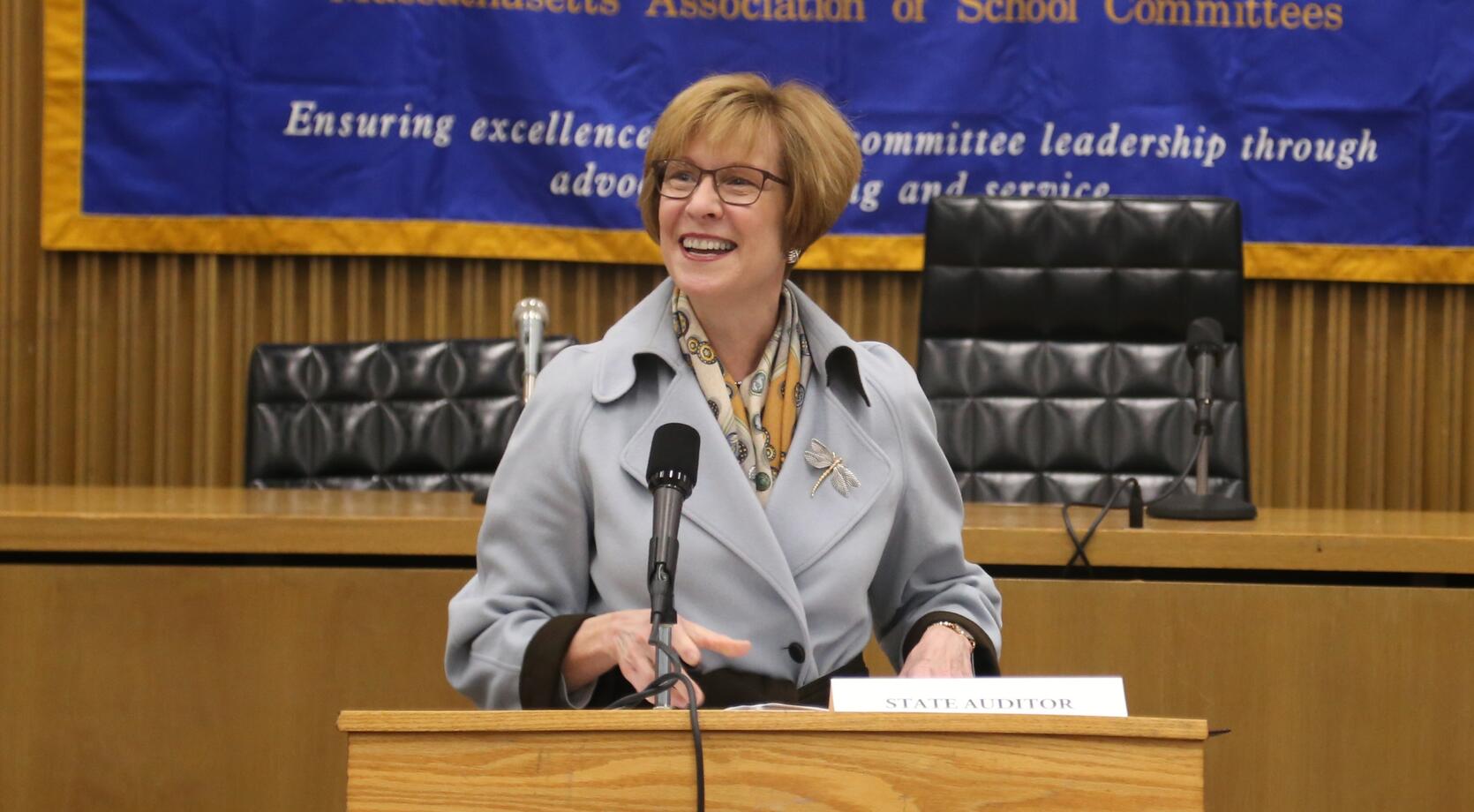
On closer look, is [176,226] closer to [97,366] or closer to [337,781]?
[97,366]

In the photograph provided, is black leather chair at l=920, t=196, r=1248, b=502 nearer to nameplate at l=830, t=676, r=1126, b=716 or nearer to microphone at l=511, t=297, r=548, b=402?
microphone at l=511, t=297, r=548, b=402

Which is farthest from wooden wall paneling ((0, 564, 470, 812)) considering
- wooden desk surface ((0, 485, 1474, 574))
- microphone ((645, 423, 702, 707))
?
microphone ((645, 423, 702, 707))

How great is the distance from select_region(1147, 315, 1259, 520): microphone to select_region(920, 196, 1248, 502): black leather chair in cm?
42

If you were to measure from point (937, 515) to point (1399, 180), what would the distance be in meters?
2.68

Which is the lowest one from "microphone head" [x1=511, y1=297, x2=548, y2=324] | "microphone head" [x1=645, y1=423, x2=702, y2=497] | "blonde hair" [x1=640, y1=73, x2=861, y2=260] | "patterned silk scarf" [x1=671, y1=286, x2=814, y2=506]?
"microphone head" [x1=645, y1=423, x2=702, y2=497]

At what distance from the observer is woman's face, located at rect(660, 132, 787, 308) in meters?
1.67

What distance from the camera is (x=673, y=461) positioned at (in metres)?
1.27

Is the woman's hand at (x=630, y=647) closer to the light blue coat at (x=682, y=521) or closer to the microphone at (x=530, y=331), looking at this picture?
the light blue coat at (x=682, y=521)

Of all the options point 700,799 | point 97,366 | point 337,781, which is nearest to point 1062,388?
point 337,781

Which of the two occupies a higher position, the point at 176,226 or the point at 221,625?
the point at 176,226

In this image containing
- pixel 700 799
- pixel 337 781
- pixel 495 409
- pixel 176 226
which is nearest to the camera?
pixel 700 799

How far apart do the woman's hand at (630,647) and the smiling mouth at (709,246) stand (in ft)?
1.37

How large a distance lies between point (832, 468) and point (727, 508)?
0.15m

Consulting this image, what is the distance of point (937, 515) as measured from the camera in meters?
1.76
